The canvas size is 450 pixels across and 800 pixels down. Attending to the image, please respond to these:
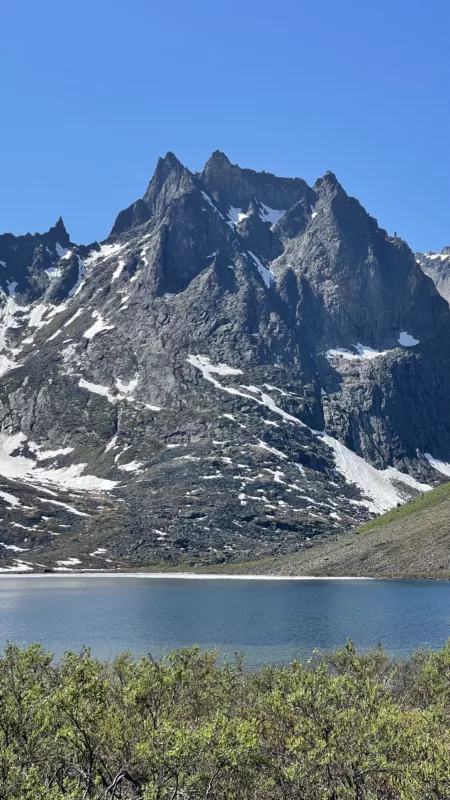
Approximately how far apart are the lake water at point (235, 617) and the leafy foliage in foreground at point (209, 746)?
106 feet

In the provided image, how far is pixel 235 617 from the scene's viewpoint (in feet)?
397

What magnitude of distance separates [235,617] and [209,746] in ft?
322

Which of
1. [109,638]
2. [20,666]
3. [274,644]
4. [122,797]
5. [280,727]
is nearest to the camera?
[122,797]

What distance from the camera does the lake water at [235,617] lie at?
292 feet

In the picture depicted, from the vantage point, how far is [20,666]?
36469mm

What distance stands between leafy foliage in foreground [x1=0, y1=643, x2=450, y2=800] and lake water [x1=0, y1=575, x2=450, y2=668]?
32377mm

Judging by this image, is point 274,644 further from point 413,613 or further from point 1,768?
point 1,768

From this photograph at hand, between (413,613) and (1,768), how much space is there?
10344cm

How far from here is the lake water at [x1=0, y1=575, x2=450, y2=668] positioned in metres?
88.9

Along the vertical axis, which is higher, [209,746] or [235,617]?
[209,746]

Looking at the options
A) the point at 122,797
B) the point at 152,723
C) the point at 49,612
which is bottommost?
the point at 49,612

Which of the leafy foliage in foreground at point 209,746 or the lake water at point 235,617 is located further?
the lake water at point 235,617

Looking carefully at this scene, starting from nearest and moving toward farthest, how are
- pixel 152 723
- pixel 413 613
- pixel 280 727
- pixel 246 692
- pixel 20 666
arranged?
pixel 152 723 < pixel 280 727 < pixel 20 666 < pixel 246 692 < pixel 413 613

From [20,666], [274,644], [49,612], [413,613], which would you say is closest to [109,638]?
[274,644]
